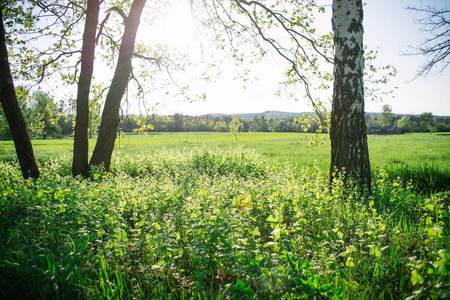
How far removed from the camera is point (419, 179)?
23.1 feet

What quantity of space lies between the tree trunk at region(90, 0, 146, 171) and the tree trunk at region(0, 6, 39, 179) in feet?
5.91

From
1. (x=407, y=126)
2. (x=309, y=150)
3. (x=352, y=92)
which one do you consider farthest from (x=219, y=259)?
(x=407, y=126)

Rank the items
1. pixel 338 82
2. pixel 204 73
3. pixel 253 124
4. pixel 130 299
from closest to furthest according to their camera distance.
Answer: pixel 130 299, pixel 338 82, pixel 204 73, pixel 253 124

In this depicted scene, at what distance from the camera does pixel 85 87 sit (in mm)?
7758

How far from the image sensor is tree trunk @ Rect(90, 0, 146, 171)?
803cm

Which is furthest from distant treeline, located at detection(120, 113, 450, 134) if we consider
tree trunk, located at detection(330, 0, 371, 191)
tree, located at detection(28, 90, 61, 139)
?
tree trunk, located at detection(330, 0, 371, 191)

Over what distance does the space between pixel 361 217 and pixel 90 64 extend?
841 cm

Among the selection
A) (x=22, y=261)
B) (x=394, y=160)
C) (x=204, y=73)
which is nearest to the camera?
(x=22, y=261)

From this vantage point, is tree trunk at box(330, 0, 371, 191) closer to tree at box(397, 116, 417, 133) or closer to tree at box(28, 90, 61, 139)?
tree at box(28, 90, 61, 139)

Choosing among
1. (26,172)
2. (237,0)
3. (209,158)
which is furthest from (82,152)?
(237,0)

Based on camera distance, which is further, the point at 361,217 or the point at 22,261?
the point at 361,217

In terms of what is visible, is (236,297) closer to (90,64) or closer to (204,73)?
(90,64)

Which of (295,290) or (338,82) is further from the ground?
(338,82)

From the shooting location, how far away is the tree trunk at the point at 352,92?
16.8 feet
